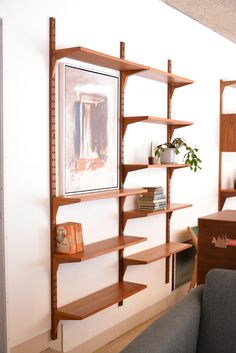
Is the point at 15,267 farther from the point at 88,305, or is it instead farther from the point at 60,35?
the point at 60,35

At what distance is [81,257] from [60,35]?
146cm

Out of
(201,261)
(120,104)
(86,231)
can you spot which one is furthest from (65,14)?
(201,261)

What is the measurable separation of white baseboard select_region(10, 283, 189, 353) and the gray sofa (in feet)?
3.85

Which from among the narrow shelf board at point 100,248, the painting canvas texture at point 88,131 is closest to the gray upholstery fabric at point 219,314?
the narrow shelf board at point 100,248

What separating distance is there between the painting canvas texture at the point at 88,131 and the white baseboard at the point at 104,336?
99cm

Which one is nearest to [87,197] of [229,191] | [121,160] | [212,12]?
[121,160]

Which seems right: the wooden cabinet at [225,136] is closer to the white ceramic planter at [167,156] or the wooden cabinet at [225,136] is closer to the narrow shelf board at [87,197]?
the white ceramic planter at [167,156]

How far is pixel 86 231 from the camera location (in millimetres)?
3361

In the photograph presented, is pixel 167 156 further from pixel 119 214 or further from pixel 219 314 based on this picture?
pixel 219 314

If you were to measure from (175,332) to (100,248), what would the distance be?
1317 mm

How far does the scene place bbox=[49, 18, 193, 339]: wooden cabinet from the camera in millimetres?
2986

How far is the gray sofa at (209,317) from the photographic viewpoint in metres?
2.09

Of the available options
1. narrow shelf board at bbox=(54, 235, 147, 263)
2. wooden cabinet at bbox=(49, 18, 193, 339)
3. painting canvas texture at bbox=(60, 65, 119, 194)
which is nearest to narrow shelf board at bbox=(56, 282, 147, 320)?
wooden cabinet at bbox=(49, 18, 193, 339)

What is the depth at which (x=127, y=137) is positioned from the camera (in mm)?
3783
